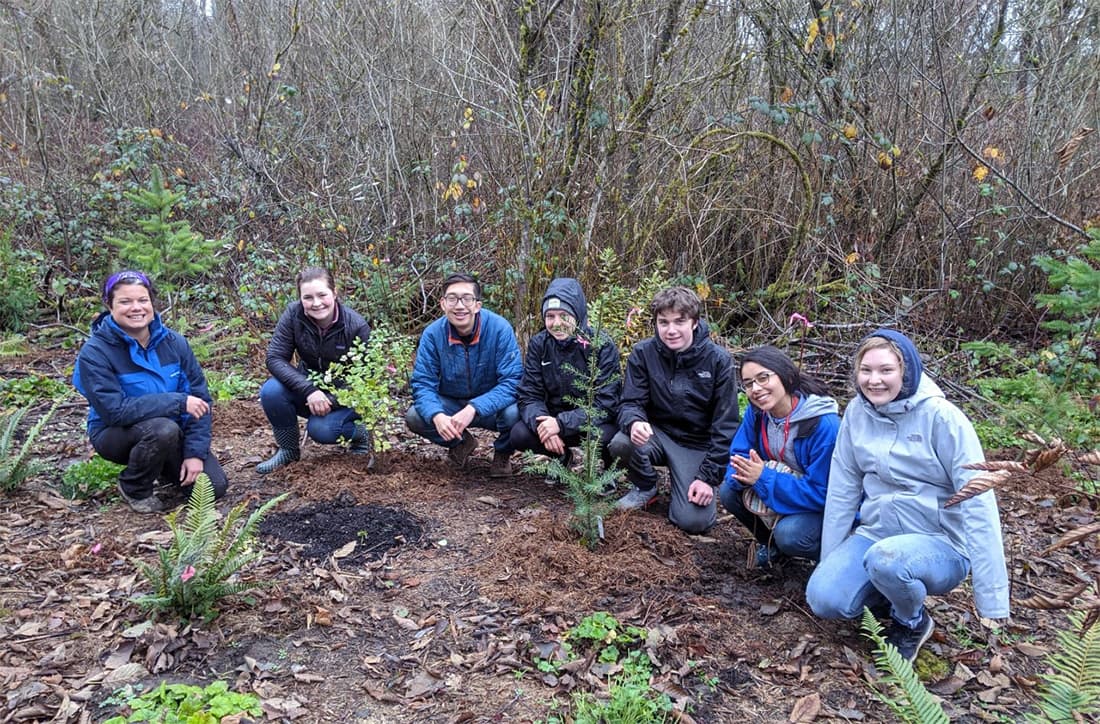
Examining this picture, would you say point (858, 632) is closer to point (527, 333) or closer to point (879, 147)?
point (527, 333)

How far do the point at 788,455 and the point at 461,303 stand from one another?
2055mm

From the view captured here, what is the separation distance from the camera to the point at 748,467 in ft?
11.6

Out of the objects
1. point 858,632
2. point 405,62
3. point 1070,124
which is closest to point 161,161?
point 405,62

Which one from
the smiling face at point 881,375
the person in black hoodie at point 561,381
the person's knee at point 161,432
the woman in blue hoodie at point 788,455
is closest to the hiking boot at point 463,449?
the person in black hoodie at point 561,381

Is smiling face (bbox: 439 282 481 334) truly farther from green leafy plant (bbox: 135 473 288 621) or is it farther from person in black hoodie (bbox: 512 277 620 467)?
green leafy plant (bbox: 135 473 288 621)

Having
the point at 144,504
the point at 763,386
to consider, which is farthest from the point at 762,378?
the point at 144,504

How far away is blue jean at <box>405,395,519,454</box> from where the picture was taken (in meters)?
4.80

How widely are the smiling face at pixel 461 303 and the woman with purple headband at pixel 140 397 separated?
1505 mm

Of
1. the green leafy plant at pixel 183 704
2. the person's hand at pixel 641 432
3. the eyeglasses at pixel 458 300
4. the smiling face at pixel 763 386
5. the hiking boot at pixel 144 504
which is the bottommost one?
the green leafy plant at pixel 183 704

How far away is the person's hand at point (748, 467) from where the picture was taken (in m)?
3.53

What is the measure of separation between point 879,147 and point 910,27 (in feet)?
4.61

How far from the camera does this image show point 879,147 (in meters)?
7.31

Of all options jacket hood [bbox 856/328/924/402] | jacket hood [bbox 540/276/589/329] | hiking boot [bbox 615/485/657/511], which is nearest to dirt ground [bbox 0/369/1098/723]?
hiking boot [bbox 615/485/657/511]

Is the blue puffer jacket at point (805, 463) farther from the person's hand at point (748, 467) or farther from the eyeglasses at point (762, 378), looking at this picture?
the eyeglasses at point (762, 378)
